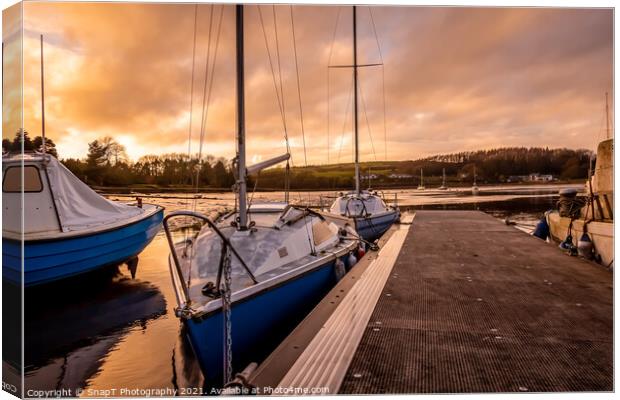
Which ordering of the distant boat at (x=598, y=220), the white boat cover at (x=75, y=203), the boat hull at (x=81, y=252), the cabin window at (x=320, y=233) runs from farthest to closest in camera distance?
1. the cabin window at (x=320, y=233)
2. the distant boat at (x=598, y=220)
3. the white boat cover at (x=75, y=203)
4. the boat hull at (x=81, y=252)

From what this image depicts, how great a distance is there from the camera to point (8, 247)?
362 centimetres

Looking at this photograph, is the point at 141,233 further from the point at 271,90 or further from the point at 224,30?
the point at 224,30

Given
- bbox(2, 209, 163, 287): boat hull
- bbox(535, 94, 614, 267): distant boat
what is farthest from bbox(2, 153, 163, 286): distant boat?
bbox(535, 94, 614, 267): distant boat

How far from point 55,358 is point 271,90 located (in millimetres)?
4894

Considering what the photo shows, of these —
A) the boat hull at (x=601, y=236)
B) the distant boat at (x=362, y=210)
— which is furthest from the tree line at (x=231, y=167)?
the distant boat at (x=362, y=210)

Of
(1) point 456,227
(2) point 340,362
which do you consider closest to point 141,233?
(2) point 340,362

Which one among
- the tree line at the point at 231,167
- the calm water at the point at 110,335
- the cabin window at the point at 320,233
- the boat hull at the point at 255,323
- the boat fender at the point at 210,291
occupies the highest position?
the tree line at the point at 231,167

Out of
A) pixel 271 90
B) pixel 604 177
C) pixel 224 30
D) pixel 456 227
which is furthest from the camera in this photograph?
pixel 456 227

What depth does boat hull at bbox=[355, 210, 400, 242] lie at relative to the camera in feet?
50.2

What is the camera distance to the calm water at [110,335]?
5012mm

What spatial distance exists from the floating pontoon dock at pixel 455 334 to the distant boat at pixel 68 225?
3601mm

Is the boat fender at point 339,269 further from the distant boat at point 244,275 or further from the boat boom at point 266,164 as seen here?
the boat boom at point 266,164

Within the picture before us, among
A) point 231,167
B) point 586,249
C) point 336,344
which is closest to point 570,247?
point 586,249

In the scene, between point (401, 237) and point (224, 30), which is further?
point (401, 237)
